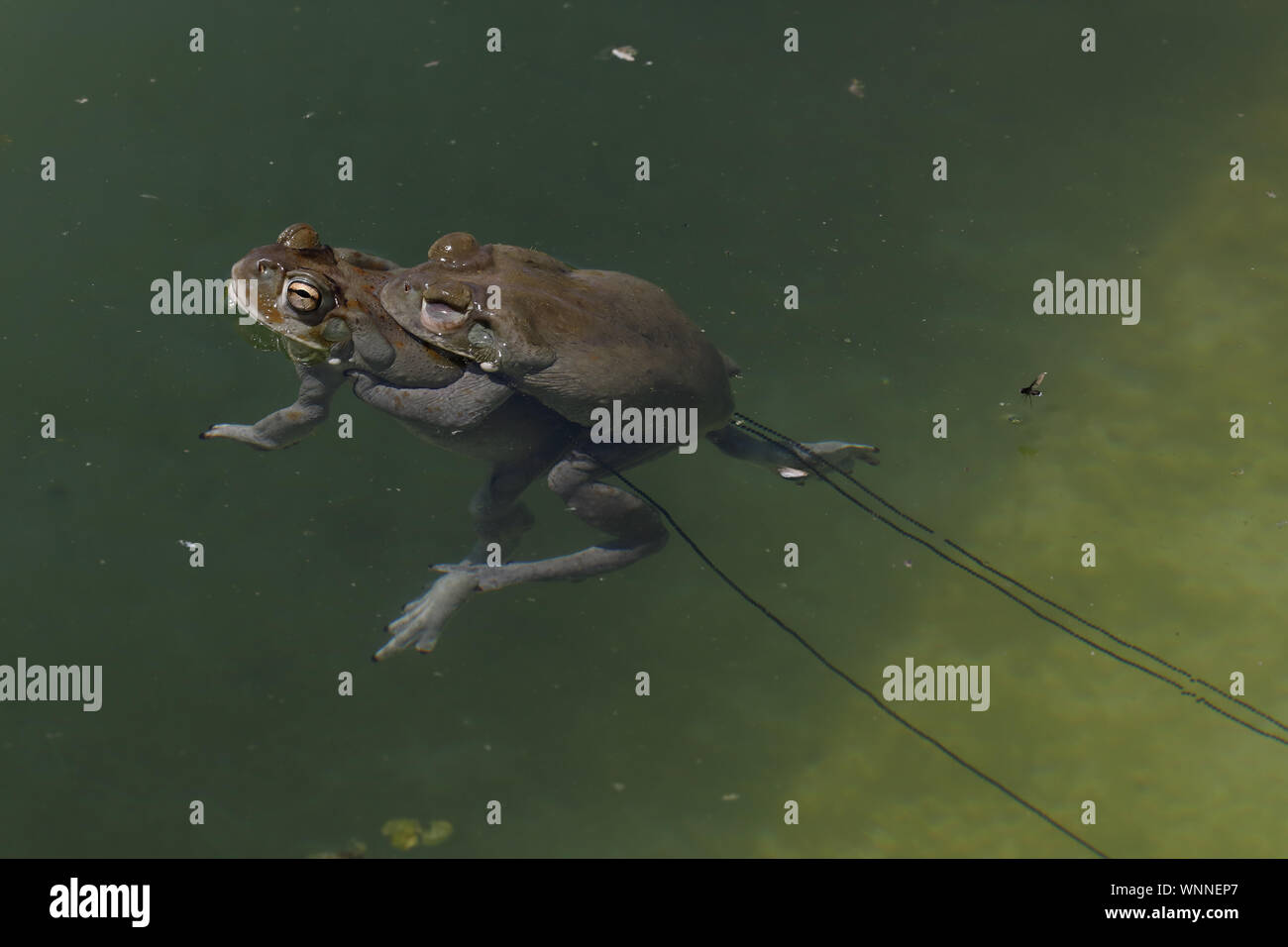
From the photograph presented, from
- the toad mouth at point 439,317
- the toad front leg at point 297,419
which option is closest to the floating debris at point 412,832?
the toad front leg at point 297,419

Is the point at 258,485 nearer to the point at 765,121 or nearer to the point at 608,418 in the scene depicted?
the point at 608,418

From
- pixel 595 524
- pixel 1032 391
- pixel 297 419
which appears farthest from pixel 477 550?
pixel 1032 391

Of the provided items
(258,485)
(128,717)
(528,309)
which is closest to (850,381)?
(528,309)

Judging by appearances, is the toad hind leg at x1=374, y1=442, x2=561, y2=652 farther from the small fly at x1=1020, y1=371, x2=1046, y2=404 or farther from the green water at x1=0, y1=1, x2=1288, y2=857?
the small fly at x1=1020, y1=371, x2=1046, y2=404

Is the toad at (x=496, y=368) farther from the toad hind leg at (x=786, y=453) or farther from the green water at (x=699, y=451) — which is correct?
the green water at (x=699, y=451)

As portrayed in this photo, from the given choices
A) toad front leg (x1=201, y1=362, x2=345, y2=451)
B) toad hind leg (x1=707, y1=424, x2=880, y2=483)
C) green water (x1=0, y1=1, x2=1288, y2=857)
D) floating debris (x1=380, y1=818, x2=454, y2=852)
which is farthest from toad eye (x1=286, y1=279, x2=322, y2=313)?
floating debris (x1=380, y1=818, x2=454, y2=852)

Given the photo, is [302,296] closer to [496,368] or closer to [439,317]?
[439,317]
